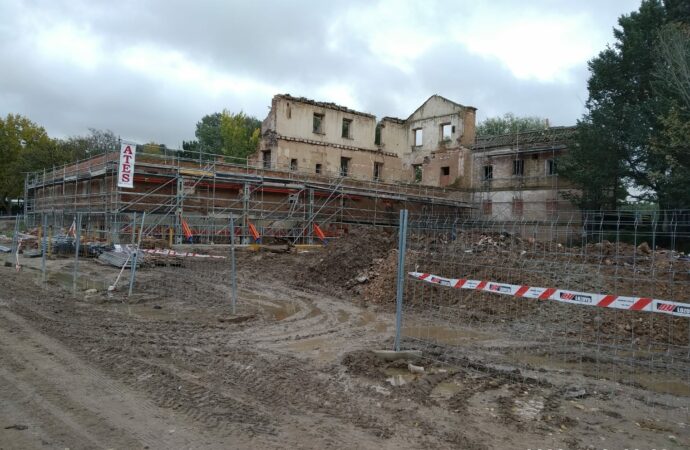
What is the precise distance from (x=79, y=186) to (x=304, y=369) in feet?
90.0

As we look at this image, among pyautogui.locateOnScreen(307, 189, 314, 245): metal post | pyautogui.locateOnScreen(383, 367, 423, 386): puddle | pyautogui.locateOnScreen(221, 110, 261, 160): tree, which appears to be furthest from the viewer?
pyautogui.locateOnScreen(221, 110, 261, 160): tree

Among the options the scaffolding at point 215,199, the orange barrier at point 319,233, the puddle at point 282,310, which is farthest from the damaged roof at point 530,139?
the puddle at point 282,310

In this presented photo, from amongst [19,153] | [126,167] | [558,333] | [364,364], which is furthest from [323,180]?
[19,153]

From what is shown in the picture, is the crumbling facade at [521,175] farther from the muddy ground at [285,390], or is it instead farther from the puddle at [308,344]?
the puddle at [308,344]

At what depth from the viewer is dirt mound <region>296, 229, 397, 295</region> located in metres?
14.2

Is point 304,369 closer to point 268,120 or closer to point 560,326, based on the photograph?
point 560,326

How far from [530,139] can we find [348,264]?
2365 centimetres

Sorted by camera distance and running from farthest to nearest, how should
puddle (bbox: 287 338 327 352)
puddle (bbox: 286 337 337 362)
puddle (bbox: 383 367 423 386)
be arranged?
puddle (bbox: 287 338 327 352) < puddle (bbox: 286 337 337 362) < puddle (bbox: 383 367 423 386)

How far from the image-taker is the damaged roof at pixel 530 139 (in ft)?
106

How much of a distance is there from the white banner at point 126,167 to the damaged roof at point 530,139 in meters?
24.3

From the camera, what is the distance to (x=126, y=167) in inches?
850

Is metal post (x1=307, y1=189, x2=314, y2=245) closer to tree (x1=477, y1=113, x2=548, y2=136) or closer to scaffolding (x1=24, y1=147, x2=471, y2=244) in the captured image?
scaffolding (x1=24, y1=147, x2=471, y2=244)

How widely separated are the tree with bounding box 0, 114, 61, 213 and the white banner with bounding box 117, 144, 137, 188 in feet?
92.0

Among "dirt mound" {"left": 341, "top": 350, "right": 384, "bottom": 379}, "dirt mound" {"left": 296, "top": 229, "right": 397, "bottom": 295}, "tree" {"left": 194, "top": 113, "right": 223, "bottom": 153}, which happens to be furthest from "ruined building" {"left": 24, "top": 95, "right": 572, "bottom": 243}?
"tree" {"left": 194, "top": 113, "right": 223, "bottom": 153}
